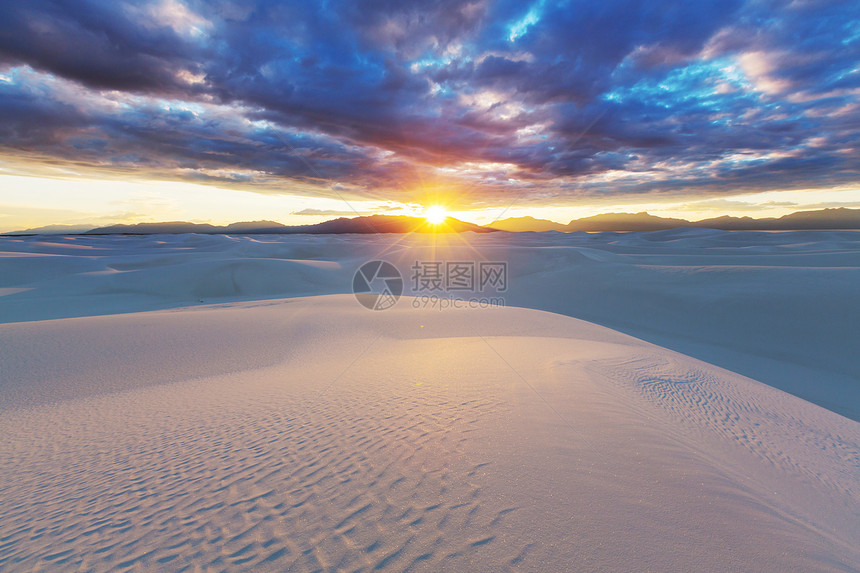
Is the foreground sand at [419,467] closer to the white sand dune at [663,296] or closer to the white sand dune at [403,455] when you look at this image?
the white sand dune at [403,455]

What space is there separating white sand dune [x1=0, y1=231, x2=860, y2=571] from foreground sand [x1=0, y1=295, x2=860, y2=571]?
2cm

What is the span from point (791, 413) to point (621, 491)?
5058 mm

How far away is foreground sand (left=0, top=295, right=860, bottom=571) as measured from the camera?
7.29ft

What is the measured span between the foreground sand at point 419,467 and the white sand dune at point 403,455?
0.02m

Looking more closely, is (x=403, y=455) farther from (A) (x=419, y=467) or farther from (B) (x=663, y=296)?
(B) (x=663, y=296)

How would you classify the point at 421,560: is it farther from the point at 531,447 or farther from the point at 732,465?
the point at 732,465

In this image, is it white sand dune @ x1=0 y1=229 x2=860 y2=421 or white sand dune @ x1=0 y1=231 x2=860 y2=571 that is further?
white sand dune @ x1=0 y1=229 x2=860 y2=421

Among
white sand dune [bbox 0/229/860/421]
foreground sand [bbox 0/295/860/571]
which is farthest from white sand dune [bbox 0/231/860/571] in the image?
white sand dune [bbox 0/229/860/421]

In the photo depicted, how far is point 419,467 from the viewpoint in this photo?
9.93 ft

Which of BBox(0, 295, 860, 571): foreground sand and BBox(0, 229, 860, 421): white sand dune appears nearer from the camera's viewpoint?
BBox(0, 295, 860, 571): foreground sand

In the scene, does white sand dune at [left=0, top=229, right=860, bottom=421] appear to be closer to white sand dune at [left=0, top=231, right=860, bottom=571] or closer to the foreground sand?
white sand dune at [left=0, top=231, right=860, bottom=571]

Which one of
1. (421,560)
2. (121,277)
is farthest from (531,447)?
(121,277)

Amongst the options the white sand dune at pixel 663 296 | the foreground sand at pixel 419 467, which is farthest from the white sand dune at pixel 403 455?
the white sand dune at pixel 663 296

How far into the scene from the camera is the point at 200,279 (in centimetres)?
2127
